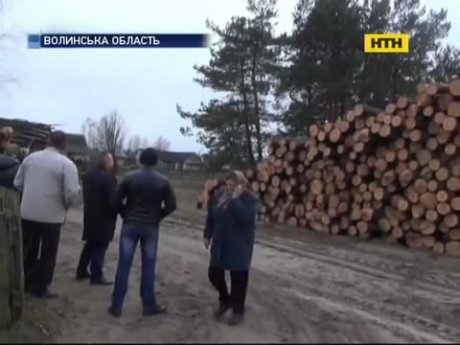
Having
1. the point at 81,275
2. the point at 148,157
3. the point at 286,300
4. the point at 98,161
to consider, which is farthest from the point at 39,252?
the point at 286,300

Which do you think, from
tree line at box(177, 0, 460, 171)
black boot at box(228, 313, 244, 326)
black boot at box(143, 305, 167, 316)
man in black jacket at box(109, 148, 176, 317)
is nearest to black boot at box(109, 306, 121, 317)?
man in black jacket at box(109, 148, 176, 317)

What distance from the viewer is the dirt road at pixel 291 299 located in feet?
19.8

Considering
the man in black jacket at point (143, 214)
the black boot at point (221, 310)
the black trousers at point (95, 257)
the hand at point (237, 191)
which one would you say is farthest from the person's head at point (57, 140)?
the black boot at point (221, 310)

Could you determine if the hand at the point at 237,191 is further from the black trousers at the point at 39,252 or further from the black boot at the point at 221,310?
the black trousers at the point at 39,252

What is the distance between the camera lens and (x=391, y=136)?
14148 millimetres

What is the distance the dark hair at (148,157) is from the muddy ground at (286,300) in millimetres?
1483

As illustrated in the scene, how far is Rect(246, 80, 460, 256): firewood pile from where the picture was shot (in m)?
12.9

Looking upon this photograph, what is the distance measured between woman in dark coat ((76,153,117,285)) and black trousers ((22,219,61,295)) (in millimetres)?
787

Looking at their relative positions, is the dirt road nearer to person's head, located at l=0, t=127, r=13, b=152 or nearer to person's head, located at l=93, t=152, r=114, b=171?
person's head, located at l=93, t=152, r=114, b=171

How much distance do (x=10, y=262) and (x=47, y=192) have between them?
82 centimetres

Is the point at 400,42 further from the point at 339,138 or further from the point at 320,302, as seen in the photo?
the point at 320,302

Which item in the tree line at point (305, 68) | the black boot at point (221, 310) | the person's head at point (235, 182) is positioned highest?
the tree line at point (305, 68)

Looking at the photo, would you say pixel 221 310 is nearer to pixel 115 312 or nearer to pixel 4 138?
pixel 115 312

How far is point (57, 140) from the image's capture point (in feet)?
24.4
